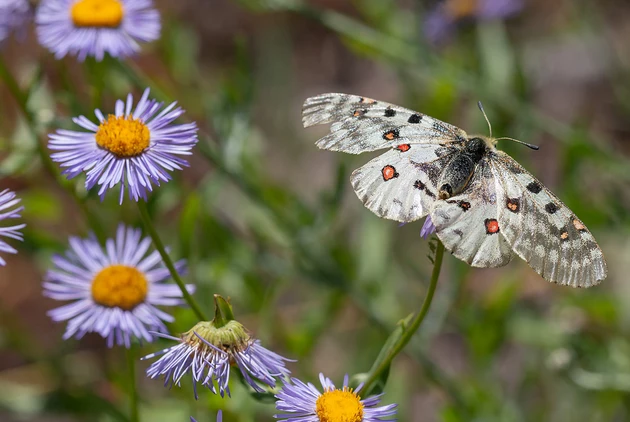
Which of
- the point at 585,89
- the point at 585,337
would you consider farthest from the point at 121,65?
the point at 585,89

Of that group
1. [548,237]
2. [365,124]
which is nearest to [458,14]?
[365,124]

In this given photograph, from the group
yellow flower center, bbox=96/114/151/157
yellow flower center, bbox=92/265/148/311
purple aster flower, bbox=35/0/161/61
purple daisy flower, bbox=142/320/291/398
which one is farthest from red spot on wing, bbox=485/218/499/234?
purple aster flower, bbox=35/0/161/61

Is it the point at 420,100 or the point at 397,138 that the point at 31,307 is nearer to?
the point at 420,100

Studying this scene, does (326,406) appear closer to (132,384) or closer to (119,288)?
(132,384)

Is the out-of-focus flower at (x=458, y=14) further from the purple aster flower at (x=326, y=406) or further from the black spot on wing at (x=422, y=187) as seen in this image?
the purple aster flower at (x=326, y=406)

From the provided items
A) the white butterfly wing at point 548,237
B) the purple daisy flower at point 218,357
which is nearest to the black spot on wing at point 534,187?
the white butterfly wing at point 548,237
